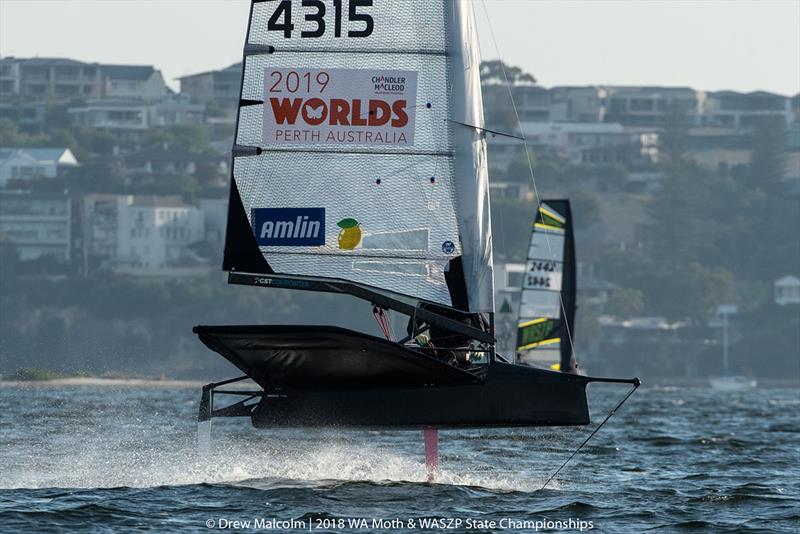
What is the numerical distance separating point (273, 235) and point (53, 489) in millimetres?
3537

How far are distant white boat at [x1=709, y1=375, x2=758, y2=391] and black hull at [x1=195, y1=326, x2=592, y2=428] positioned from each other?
103546 mm

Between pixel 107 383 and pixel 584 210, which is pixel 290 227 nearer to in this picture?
pixel 107 383

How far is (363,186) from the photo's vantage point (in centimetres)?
1886

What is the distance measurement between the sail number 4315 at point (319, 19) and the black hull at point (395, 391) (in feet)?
10.9

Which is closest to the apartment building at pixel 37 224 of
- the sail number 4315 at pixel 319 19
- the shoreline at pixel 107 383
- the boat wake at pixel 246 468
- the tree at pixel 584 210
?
the shoreline at pixel 107 383

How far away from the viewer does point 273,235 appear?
18922mm

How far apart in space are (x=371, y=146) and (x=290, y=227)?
121 centimetres

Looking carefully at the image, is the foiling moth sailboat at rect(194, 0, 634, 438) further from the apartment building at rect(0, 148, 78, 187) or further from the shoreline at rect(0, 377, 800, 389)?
the apartment building at rect(0, 148, 78, 187)

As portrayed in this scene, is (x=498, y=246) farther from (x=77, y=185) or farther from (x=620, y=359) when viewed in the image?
(x=77, y=185)

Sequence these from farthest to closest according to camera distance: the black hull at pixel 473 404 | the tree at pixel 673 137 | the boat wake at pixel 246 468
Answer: the tree at pixel 673 137 < the boat wake at pixel 246 468 < the black hull at pixel 473 404

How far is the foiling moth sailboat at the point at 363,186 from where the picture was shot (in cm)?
1875

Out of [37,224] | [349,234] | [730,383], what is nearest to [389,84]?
[349,234]

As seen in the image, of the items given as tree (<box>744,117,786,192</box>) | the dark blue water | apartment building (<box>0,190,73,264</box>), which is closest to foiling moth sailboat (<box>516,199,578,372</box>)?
the dark blue water

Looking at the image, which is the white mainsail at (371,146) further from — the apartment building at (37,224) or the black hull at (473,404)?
the apartment building at (37,224)
